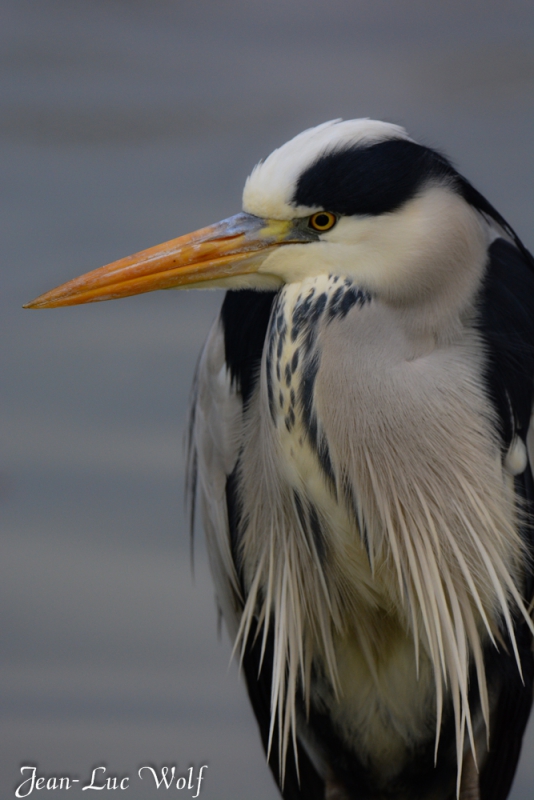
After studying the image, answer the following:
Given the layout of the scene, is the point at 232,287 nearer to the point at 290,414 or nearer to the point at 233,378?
the point at 290,414

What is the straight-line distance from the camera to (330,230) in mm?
931

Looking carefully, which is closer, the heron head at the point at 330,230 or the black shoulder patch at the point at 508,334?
the heron head at the point at 330,230

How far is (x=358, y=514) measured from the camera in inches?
39.6

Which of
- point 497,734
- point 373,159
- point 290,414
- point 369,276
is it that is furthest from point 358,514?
point 497,734

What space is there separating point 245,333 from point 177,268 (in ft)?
0.76

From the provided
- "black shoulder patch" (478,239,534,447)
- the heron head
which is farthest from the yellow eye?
"black shoulder patch" (478,239,534,447)

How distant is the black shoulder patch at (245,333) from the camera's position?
3.88 ft

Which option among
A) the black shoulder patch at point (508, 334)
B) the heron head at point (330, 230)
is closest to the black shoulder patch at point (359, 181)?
the heron head at point (330, 230)

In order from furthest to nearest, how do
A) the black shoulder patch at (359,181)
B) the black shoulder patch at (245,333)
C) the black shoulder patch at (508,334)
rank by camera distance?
the black shoulder patch at (245,333), the black shoulder patch at (508,334), the black shoulder patch at (359,181)

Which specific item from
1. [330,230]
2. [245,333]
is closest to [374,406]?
[330,230]

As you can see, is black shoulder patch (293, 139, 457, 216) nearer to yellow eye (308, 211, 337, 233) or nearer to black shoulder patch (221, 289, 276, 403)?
yellow eye (308, 211, 337, 233)

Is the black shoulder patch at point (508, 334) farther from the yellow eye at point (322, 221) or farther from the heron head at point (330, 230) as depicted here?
the yellow eye at point (322, 221)

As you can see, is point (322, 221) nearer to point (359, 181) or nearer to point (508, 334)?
point (359, 181)

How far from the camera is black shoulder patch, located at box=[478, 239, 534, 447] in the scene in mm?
1051
